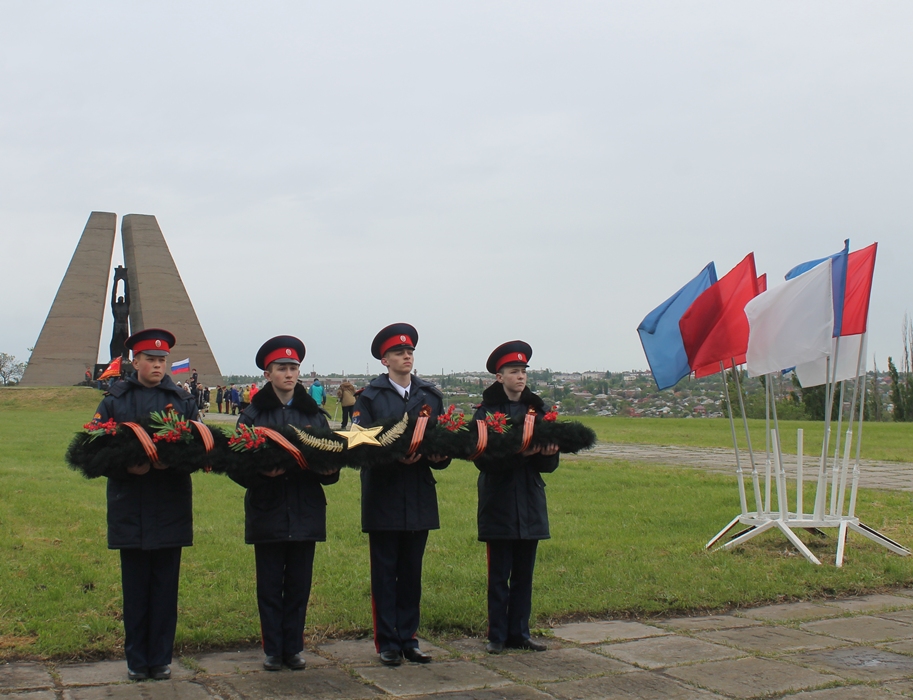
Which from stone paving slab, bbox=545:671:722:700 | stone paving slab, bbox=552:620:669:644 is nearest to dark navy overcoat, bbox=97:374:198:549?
stone paving slab, bbox=545:671:722:700

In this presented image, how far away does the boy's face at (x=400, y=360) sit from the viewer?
486cm

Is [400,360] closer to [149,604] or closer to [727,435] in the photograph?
[149,604]

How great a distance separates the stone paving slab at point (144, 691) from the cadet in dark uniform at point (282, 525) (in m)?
0.44

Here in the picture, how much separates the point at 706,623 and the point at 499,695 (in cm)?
194

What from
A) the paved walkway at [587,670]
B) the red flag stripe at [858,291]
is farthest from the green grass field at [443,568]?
the red flag stripe at [858,291]

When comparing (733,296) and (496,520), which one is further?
(733,296)

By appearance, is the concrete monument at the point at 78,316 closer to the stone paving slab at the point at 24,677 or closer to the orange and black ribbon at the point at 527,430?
the stone paving slab at the point at 24,677

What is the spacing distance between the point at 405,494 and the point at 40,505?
557 cm

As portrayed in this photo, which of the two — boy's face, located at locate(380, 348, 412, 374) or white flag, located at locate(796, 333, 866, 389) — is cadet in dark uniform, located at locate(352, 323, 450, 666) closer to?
boy's face, located at locate(380, 348, 412, 374)

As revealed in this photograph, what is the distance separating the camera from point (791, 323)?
690 cm

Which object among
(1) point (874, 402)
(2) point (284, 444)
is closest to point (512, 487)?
(2) point (284, 444)

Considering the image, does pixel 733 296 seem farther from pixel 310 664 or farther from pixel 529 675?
pixel 310 664

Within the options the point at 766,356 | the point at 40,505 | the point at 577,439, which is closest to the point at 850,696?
the point at 577,439

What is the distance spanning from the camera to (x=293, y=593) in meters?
4.44
